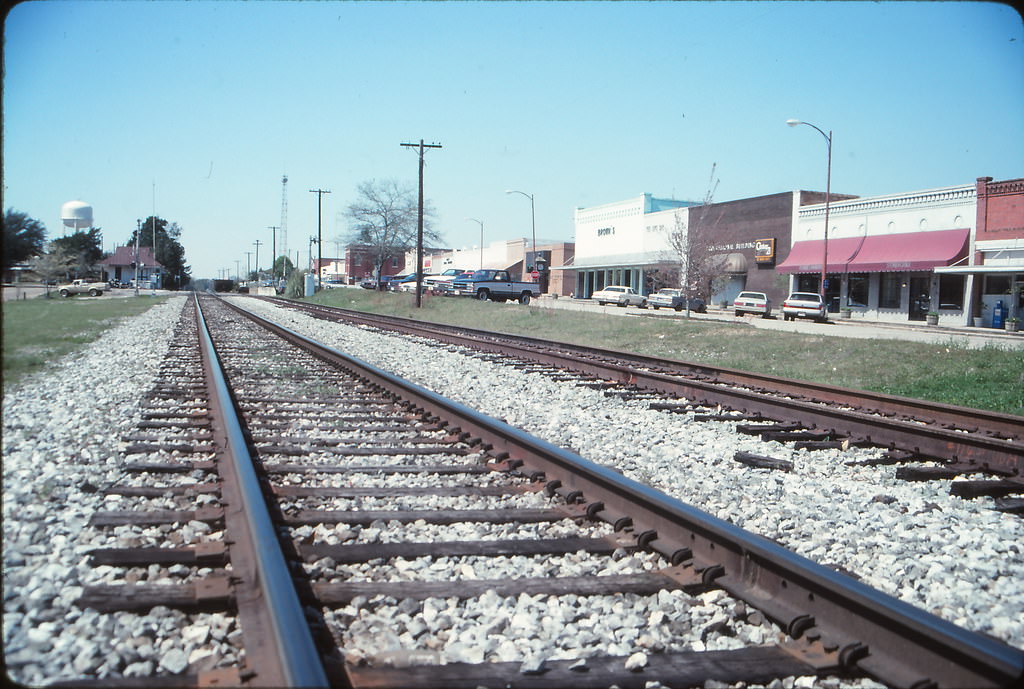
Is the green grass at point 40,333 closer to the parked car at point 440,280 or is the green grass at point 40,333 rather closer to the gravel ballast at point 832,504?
the gravel ballast at point 832,504

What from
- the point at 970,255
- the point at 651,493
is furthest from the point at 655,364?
the point at 970,255

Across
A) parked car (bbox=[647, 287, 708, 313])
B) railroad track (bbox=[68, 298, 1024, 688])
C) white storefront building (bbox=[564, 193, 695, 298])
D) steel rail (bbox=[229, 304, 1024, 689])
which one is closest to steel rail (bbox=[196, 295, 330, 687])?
railroad track (bbox=[68, 298, 1024, 688])

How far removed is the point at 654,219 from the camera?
199ft

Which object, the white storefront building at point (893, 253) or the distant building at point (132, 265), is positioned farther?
the distant building at point (132, 265)

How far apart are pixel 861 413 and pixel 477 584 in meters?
6.26

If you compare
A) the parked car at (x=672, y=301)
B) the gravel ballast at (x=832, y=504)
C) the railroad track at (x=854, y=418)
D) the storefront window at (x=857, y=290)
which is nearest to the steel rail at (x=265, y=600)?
the gravel ballast at (x=832, y=504)

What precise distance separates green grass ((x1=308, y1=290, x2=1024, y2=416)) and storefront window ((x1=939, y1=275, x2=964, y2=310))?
1945 cm

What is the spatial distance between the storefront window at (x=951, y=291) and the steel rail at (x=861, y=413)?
30.0 meters

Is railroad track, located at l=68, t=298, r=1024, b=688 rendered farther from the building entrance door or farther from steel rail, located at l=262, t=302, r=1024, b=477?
the building entrance door

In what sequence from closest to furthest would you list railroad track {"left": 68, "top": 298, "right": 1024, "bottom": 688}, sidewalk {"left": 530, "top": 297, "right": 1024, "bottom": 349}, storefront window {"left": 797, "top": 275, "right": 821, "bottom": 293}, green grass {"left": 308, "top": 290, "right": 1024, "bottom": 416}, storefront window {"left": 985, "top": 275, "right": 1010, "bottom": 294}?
railroad track {"left": 68, "top": 298, "right": 1024, "bottom": 688}
green grass {"left": 308, "top": 290, "right": 1024, "bottom": 416}
sidewalk {"left": 530, "top": 297, "right": 1024, "bottom": 349}
storefront window {"left": 985, "top": 275, "right": 1010, "bottom": 294}
storefront window {"left": 797, "top": 275, "right": 821, "bottom": 293}

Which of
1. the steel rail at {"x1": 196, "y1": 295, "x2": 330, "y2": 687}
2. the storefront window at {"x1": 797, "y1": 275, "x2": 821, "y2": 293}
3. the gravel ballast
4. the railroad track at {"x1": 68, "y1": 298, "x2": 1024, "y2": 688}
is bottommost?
the gravel ballast

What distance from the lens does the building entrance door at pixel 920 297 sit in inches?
1518

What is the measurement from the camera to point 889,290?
40969 millimetres

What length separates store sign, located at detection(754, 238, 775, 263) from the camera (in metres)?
49.0
